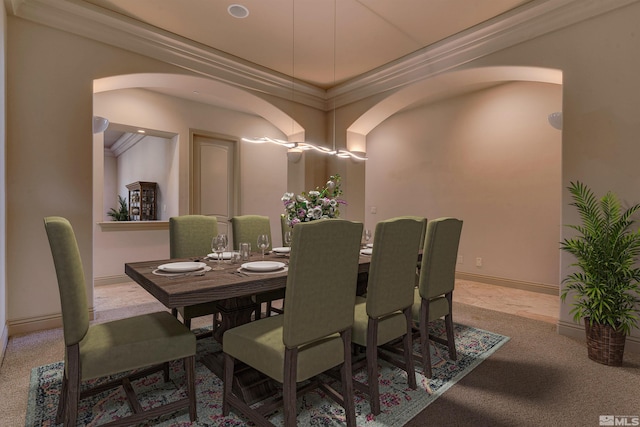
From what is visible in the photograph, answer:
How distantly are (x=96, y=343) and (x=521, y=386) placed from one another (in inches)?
91.1

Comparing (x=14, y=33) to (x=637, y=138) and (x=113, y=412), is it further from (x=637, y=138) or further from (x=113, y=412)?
(x=637, y=138)

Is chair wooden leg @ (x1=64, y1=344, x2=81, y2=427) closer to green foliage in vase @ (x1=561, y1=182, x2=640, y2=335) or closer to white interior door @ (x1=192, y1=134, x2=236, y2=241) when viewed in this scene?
green foliage in vase @ (x1=561, y1=182, x2=640, y2=335)

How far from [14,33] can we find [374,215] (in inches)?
199

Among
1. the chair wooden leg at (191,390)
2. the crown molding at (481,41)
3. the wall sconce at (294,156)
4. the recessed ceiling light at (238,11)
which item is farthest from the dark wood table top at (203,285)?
the wall sconce at (294,156)

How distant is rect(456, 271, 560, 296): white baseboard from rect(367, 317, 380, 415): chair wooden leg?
351 centimetres

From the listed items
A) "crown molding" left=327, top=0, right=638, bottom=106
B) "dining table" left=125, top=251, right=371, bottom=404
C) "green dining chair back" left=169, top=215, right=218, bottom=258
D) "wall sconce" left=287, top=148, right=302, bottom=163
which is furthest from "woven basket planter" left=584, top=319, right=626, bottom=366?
"wall sconce" left=287, top=148, right=302, bottom=163

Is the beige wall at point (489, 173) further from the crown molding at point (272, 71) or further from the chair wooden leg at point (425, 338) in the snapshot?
the chair wooden leg at point (425, 338)

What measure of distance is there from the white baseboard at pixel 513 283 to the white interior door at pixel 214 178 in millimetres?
3805

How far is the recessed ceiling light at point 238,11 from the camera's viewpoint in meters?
3.04

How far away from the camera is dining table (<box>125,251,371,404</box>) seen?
62.3 inches

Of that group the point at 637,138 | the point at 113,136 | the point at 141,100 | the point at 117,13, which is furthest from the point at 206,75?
the point at 113,136

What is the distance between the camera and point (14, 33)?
2809 millimetres

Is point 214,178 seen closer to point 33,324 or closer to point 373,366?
point 33,324

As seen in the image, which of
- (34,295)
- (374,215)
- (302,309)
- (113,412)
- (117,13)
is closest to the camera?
(302,309)
